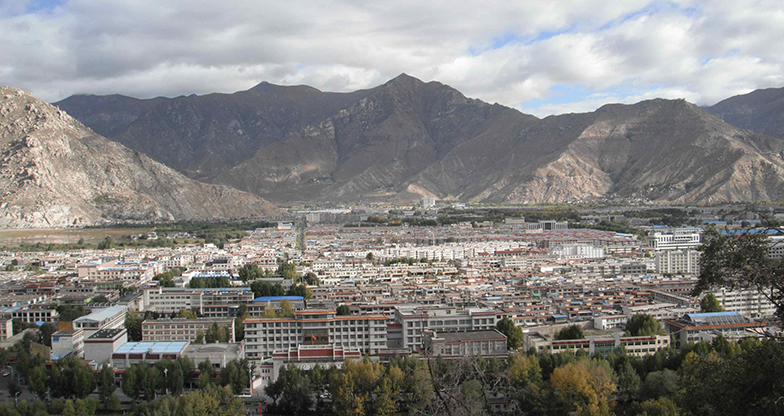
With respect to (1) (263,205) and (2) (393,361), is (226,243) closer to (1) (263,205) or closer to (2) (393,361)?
(2) (393,361)

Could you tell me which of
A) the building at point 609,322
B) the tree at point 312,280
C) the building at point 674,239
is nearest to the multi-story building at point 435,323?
the building at point 609,322

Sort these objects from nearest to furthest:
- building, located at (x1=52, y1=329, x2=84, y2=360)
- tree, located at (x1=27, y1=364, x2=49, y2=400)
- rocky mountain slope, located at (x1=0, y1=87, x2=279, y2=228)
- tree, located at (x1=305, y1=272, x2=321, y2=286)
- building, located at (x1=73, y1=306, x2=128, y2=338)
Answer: tree, located at (x1=27, y1=364, x2=49, y2=400) < building, located at (x1=52, y1=329, x2=84, y2=360) < building, located at (x1=73, y1=306, x2=128, y2=338) < tree, located at (x1=305, y1=272, x2=321, y2=286) < rocky mountain slope, located at (x1=0, y1=87, x2=279, y2=228)

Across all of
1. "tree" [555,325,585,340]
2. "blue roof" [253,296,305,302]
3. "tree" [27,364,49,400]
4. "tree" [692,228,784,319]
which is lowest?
"tree" [27,364,49,400]

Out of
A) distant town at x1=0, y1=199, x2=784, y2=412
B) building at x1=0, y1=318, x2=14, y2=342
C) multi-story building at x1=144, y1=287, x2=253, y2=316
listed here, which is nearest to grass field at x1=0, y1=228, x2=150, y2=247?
distant town at x1=0, y1=199, x2=784, y2=412

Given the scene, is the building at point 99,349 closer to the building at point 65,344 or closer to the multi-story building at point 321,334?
the building at point 65,344

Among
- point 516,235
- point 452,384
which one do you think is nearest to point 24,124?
point 516,235

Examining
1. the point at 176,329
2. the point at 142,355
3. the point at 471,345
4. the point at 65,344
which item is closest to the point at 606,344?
the point at 471,345

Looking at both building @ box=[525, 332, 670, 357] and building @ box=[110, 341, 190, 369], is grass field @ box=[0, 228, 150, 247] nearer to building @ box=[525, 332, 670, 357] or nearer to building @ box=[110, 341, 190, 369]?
building @ box=[110, 341, 190, 369]
